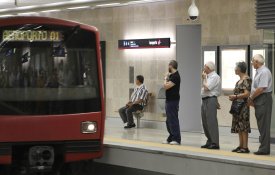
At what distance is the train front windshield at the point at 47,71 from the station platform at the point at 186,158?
1.37 metres

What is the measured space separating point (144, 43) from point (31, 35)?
6.93 meters

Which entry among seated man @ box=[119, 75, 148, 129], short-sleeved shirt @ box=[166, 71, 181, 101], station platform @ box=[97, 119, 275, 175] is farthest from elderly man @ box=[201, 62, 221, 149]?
seated man @ box=[119, 75, 148, 129]

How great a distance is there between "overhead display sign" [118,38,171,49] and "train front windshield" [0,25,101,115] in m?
5.94

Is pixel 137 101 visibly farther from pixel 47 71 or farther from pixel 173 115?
pixel 47 71

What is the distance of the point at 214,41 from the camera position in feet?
43.7

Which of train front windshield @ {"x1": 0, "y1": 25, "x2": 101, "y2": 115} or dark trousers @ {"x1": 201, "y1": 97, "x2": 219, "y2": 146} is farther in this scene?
dark trousers @ {"x1": 201, "y1": 97, "x2": 219, "y2": 146}

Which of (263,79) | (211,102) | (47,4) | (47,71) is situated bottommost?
(211,102)

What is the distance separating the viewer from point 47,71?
8.55 meters

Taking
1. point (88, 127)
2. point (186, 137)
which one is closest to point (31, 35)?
point (88, 127)

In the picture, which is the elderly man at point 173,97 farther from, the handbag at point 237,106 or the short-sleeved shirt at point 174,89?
the handbag at point 237,106

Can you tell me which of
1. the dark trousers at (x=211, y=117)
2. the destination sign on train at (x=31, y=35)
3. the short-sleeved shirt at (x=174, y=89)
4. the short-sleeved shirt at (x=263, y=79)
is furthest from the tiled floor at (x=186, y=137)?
the destination sign on train at (x=31, y=35)

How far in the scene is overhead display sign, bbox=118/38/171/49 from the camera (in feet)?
48.1

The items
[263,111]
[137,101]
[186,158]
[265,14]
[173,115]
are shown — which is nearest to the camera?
[263,111]

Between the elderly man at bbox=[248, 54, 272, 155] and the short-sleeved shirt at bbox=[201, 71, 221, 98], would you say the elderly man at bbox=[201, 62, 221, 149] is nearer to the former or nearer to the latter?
the short-sleeved shirt at bbox=[201, 71, 221, 98]
